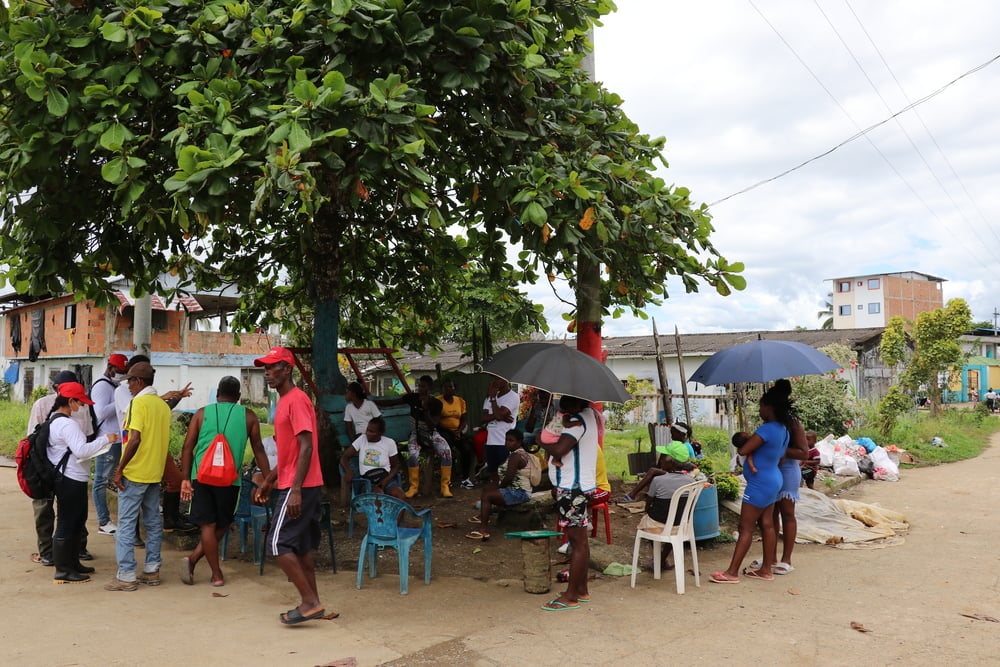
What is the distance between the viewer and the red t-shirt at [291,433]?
525cm

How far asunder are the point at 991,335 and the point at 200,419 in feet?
183

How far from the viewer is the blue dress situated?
6.45m

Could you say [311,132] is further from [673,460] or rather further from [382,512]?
[673,460]

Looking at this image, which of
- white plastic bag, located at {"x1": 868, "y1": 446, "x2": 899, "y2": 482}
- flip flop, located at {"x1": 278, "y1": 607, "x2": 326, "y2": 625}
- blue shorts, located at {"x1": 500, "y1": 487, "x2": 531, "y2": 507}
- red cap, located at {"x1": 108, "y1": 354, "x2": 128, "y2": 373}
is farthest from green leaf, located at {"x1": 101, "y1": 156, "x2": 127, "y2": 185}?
white plastic bag, located at {"x1": 868, "y1": 446, "x2": 899, "y2": 482}

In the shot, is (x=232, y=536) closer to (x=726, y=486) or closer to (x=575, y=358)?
(x=575, y=358)

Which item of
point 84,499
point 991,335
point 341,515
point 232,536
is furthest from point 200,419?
point 991,335

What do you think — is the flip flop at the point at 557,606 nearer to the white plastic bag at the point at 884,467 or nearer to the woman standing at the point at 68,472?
the woman standing at the point at 68,472

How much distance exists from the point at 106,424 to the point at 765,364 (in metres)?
6.33

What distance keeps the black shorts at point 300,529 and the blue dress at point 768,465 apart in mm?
3688

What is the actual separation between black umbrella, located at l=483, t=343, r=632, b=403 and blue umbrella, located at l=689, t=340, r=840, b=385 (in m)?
1.33

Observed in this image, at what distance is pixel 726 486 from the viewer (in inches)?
340

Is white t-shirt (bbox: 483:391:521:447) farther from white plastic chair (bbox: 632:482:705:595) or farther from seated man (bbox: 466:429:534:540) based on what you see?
white plastic chair (bbox: 632:482:705:595)

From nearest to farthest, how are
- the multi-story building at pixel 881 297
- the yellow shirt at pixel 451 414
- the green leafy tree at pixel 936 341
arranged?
the yellow shirt at pixel 451 414, the green leafy tree at pixel 936 341, the multi-story building at pixel 881 297

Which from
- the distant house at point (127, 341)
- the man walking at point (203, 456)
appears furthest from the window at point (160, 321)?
the man walking at point (203, 456)
